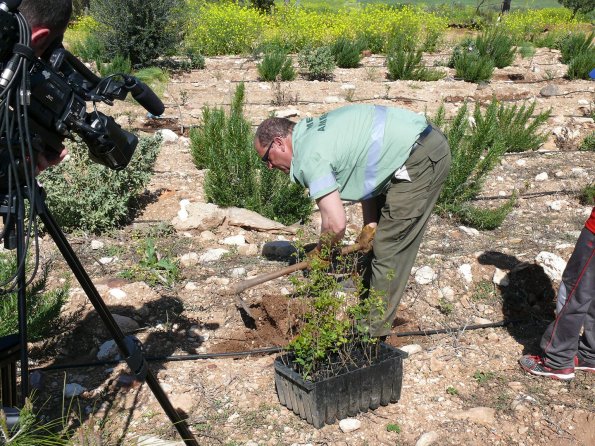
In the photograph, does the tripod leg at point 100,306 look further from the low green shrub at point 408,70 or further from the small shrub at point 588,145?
the low green shrub at point 408,70

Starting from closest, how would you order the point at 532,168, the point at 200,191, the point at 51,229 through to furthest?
the point at 51,229 < the point at 200,191 < the point at 532,168

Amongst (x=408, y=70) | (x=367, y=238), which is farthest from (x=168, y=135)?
(x=408, y=70)

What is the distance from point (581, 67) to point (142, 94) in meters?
9.87

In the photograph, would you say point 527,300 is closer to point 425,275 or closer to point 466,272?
point 466,272

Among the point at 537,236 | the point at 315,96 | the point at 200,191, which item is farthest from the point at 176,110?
the point at 537,236

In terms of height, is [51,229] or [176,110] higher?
[51,229]

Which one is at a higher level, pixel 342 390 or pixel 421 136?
pixel 421 136

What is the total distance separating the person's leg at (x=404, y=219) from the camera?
10.9ft

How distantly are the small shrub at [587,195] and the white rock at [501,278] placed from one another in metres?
1.63

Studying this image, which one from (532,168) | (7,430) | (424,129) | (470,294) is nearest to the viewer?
(7,430)

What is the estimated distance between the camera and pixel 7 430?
1.84 metres

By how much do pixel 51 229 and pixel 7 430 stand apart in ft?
1.90

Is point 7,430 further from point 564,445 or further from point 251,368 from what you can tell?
point 564,445

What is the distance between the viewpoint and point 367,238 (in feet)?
12.1
